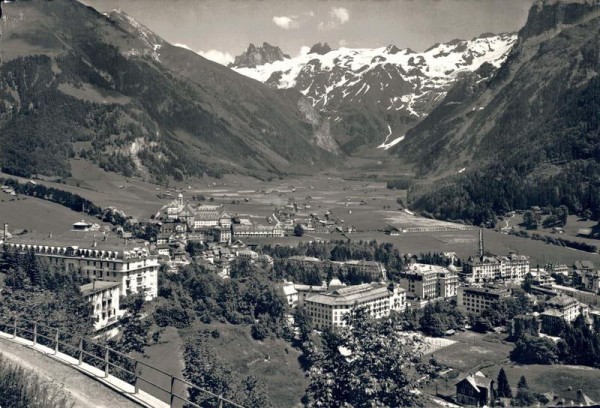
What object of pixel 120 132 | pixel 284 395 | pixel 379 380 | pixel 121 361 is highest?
pixel 120 132

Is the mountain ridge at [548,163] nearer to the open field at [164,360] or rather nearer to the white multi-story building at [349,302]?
the white multi-story building at [349,302]

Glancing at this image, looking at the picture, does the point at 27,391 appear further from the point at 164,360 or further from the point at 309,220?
the point at 309,220

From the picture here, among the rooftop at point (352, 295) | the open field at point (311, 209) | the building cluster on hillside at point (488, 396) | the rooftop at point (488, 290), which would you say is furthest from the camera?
the open field at point (311, 209)

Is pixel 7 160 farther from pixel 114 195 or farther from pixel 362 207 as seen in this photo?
pixel 362 207

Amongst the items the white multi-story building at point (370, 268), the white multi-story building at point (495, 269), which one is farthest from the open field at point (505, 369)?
the white multi-story building at point (495, 269)

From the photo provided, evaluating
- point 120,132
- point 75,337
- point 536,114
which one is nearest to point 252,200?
point 120,132

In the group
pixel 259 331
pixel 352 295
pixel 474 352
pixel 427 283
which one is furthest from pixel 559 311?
pixel 259 331

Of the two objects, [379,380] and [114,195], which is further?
[114,195]

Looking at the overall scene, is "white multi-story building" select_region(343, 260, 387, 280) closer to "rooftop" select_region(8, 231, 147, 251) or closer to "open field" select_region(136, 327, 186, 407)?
"rooftop" select_region(8, 231, 147, 251)

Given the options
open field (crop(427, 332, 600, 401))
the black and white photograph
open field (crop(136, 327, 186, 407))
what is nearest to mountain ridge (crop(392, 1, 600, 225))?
the black and white photograph
